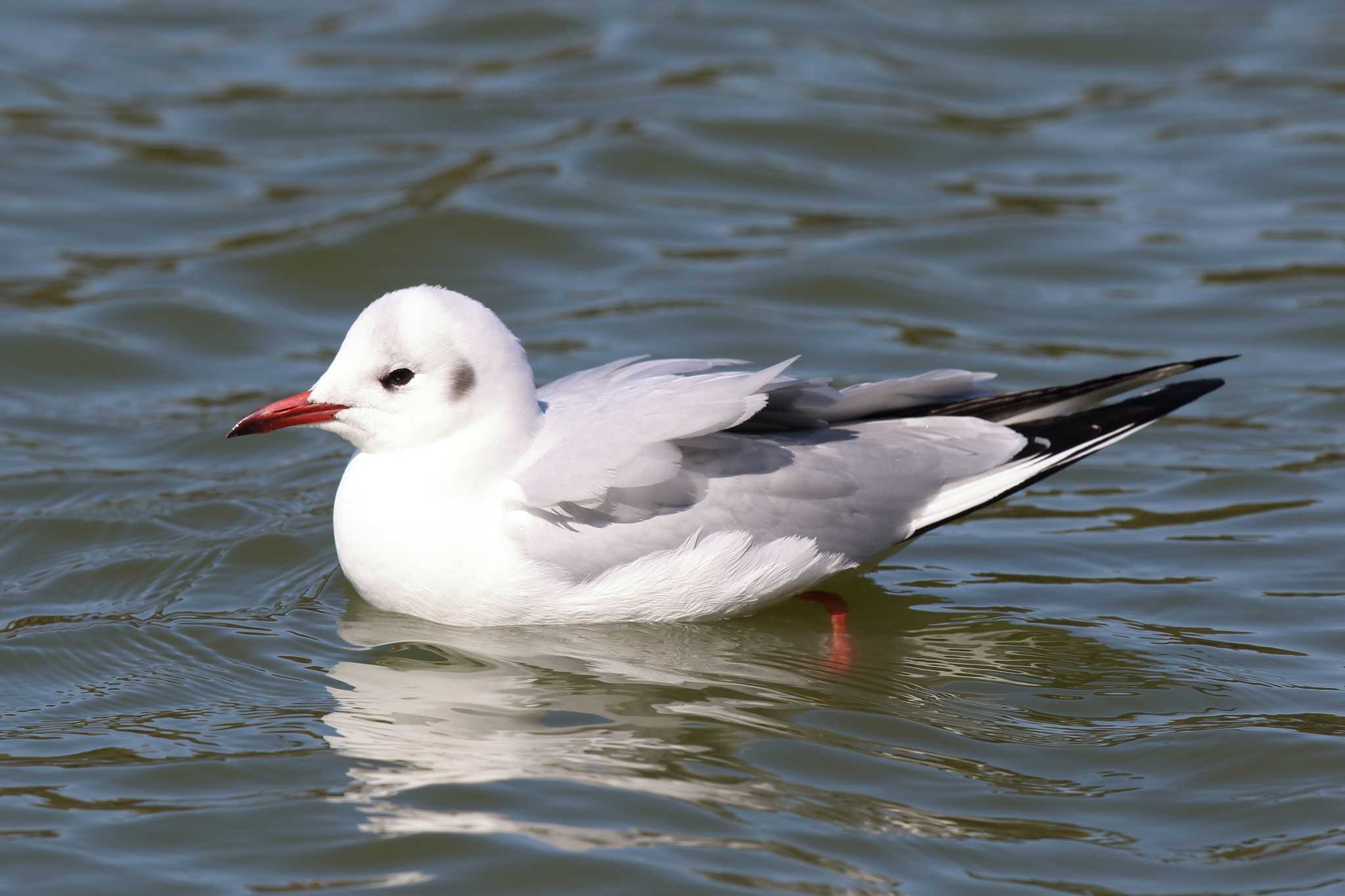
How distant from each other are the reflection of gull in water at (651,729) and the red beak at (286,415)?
0.83m

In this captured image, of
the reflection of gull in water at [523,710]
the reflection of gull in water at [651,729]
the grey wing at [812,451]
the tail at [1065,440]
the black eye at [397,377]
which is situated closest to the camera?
the reflection of gull in water at [651,729]

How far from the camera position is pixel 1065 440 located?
7148mm

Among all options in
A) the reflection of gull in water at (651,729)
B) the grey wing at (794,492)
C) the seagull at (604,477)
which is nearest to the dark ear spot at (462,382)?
the seagull at (604,477)

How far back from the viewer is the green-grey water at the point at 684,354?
18.4ft

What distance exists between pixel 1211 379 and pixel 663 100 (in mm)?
6898

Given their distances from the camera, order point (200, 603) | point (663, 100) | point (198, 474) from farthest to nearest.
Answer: point (663, 100), point (198, 474), point (200, 603)

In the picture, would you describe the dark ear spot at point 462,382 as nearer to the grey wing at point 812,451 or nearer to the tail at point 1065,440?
the grey wing at point 812,451

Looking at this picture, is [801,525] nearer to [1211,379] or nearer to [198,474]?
[1211,379]

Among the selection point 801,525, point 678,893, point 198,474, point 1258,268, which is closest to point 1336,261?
point 1258,268

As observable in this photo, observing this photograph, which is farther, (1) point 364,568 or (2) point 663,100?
(2) point 663,100

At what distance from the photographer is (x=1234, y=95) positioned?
44.9ft

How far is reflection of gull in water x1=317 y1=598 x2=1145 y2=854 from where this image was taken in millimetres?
5574

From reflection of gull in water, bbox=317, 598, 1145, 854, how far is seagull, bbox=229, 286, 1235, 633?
0.17 metres

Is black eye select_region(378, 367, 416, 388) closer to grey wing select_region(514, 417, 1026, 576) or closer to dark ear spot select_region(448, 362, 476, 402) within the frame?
dark ear spot select_region(448, 362, 476, 402)
